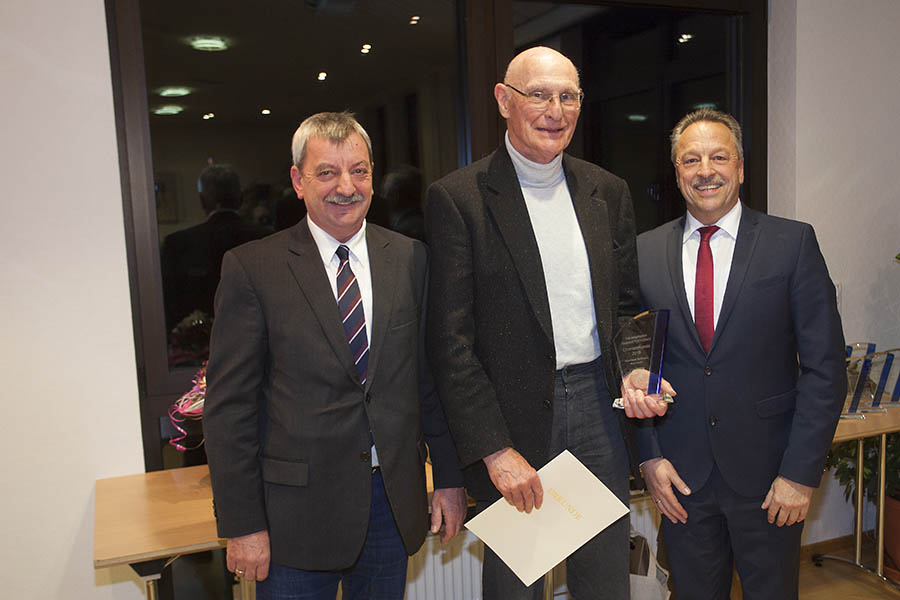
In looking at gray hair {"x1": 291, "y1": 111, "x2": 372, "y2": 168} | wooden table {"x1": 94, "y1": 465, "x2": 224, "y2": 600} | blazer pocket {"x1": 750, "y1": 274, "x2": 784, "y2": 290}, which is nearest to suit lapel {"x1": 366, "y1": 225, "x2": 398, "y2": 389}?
gray hair {"x1": 291, "y1": 111, "x2": 372, "y2": 168}

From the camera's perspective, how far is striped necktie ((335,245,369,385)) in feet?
5.08

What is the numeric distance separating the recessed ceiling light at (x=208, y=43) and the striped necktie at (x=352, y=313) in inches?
51.1

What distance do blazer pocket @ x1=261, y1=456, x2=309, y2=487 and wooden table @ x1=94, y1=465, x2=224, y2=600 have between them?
44cm

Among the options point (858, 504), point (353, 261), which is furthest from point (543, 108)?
point (858, 504)

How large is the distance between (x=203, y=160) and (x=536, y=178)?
4.50 ft

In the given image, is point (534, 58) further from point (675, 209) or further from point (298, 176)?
point (675, 209)

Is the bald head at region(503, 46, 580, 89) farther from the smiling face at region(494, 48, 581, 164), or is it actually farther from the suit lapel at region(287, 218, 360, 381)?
the suit lapel at region(287, 218, 360, 381)

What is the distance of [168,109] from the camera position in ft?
7.95

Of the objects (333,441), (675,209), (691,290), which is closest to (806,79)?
(675,209)

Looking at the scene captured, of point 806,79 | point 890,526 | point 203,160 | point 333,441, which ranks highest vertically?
point 806,79

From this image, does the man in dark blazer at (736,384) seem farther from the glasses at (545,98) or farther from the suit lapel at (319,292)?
the suit lapel at (319,292)

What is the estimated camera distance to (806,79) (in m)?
3.10

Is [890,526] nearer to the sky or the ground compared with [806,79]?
nearer to the ground

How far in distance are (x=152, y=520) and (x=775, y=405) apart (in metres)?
1.72
